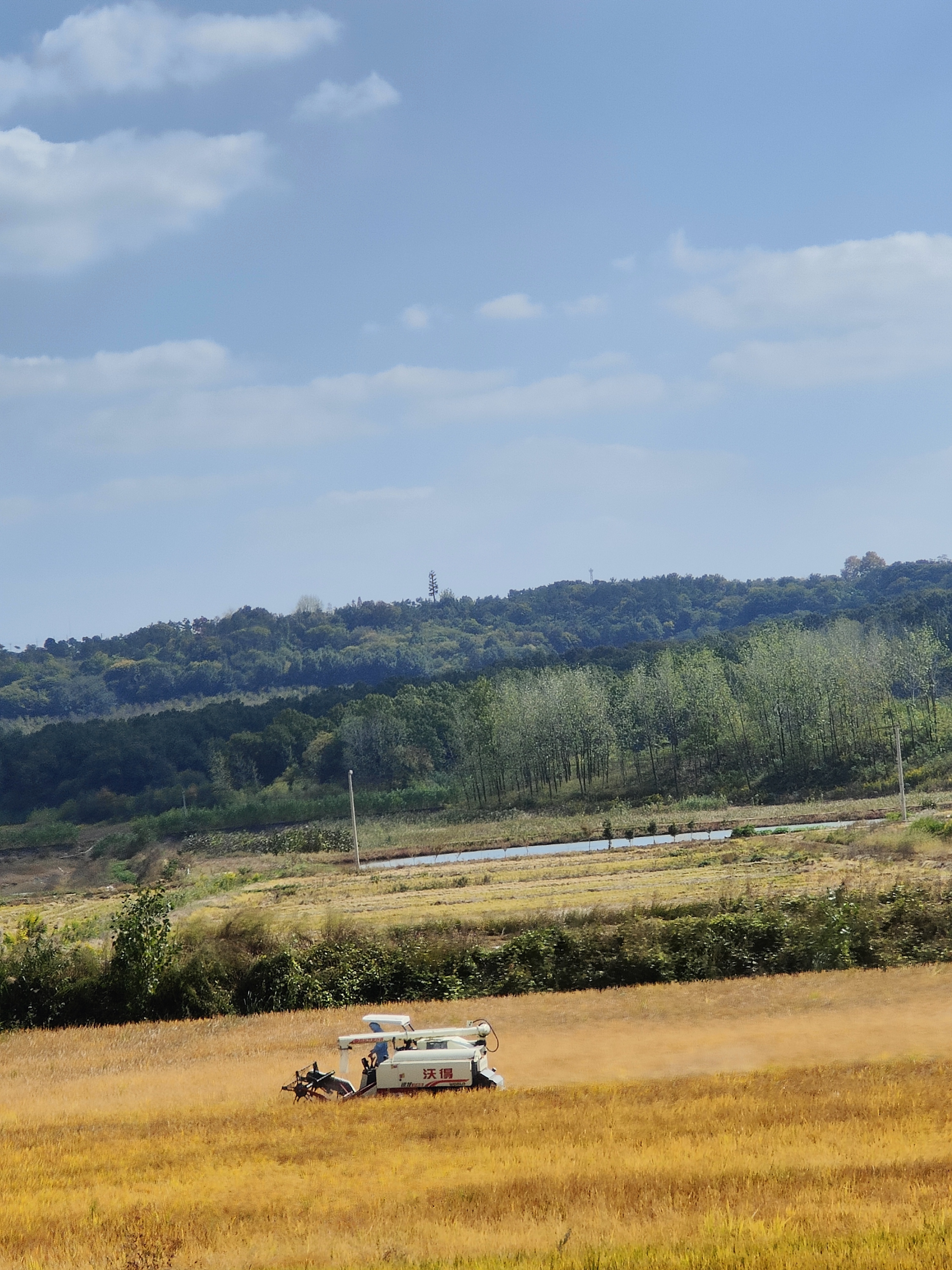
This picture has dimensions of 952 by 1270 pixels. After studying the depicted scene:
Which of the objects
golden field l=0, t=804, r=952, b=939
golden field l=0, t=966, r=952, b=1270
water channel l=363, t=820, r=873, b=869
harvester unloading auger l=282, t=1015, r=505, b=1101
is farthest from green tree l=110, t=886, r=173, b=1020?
water channel l=363, t=820, r=873, b=869

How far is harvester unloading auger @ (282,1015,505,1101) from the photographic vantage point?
17.1 metres

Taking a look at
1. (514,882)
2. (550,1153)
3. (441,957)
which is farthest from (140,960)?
(514,882)

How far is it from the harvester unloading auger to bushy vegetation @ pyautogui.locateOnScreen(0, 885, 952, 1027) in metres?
10.00

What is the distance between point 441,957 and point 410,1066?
39.8ft

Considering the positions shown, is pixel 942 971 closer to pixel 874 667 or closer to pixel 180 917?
pixel 180 917

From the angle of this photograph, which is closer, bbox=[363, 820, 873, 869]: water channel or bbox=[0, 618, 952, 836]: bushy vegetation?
bbox=[363, 820, 873, 869]: water channel

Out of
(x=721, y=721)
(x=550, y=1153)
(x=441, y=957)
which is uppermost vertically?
(x=550, y=1153)

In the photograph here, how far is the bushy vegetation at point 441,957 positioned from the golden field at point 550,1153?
10.4 ft

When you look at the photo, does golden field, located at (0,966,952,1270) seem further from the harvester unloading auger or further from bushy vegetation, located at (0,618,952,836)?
bushy vegetation, located at (0,618,952,836)

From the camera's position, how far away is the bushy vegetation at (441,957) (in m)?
26.9

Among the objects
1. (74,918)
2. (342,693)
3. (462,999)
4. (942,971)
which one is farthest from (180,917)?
(342,693)

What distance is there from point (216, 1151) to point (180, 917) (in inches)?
1584

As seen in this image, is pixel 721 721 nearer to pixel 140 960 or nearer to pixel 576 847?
pixel 576 847

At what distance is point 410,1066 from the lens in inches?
676
